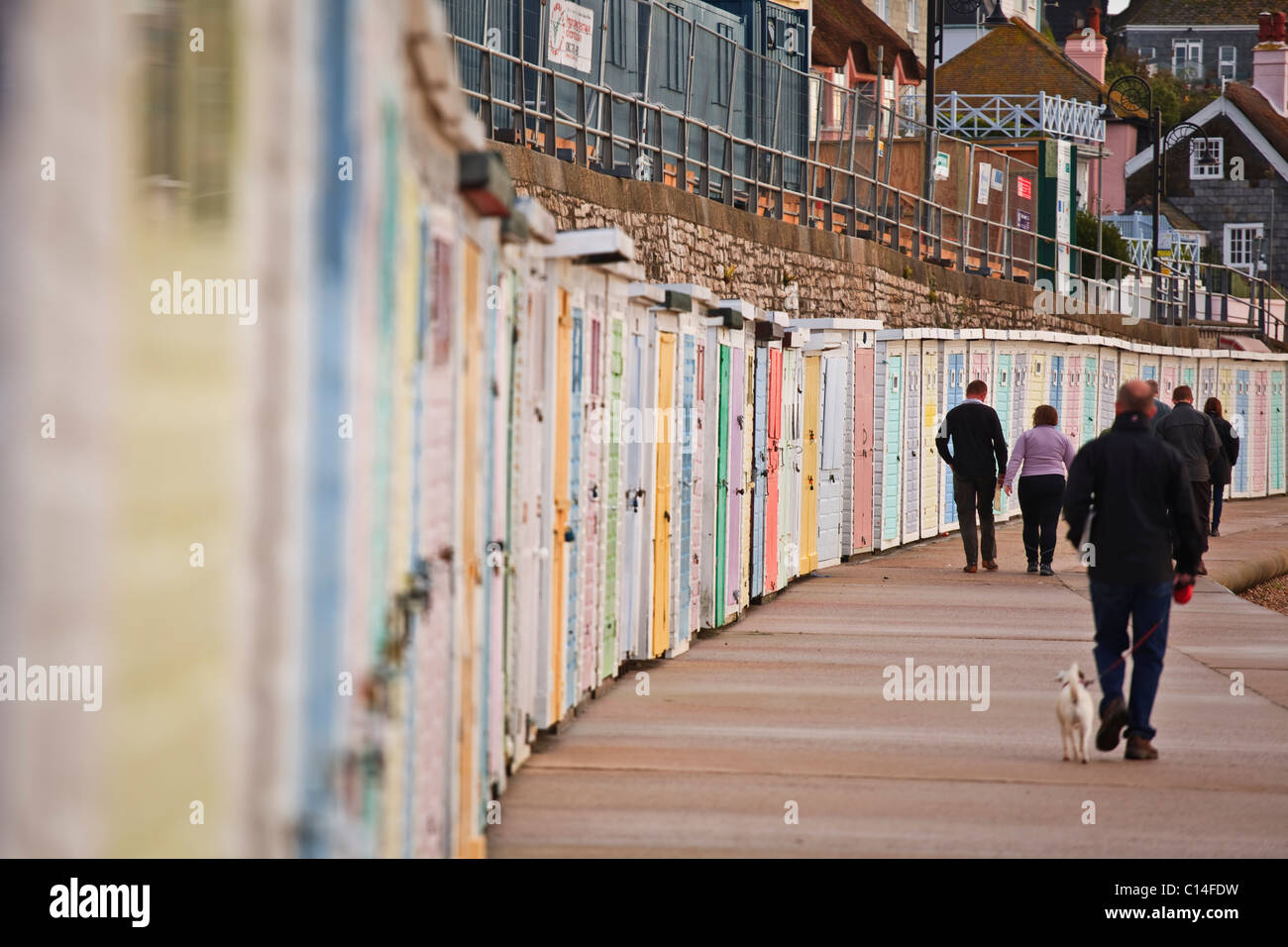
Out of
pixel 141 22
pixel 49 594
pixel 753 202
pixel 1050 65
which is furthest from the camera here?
pixel 1050 65

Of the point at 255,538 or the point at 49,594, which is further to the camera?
the point at 255,538

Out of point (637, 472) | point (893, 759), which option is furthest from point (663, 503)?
point (893, 759)

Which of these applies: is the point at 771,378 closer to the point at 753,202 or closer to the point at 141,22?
the point at 753,202

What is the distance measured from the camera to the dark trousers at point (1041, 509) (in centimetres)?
1692

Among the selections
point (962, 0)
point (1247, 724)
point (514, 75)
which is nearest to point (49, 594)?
point (1247, 724)

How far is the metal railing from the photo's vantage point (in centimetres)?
1630

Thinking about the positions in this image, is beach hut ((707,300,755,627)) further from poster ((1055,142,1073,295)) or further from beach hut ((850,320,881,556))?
poster ((1055,142,1073,295))

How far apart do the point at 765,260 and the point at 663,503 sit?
10.4 meters

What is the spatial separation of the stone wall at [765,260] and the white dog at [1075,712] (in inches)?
266

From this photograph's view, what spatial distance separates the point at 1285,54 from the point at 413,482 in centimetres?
7368

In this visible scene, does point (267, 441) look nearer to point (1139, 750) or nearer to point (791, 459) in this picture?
point (1139, 750)

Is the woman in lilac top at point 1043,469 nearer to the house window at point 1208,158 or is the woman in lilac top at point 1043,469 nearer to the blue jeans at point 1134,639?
the blue jeans at point 1134,639

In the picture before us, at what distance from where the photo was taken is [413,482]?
16.4 ft
